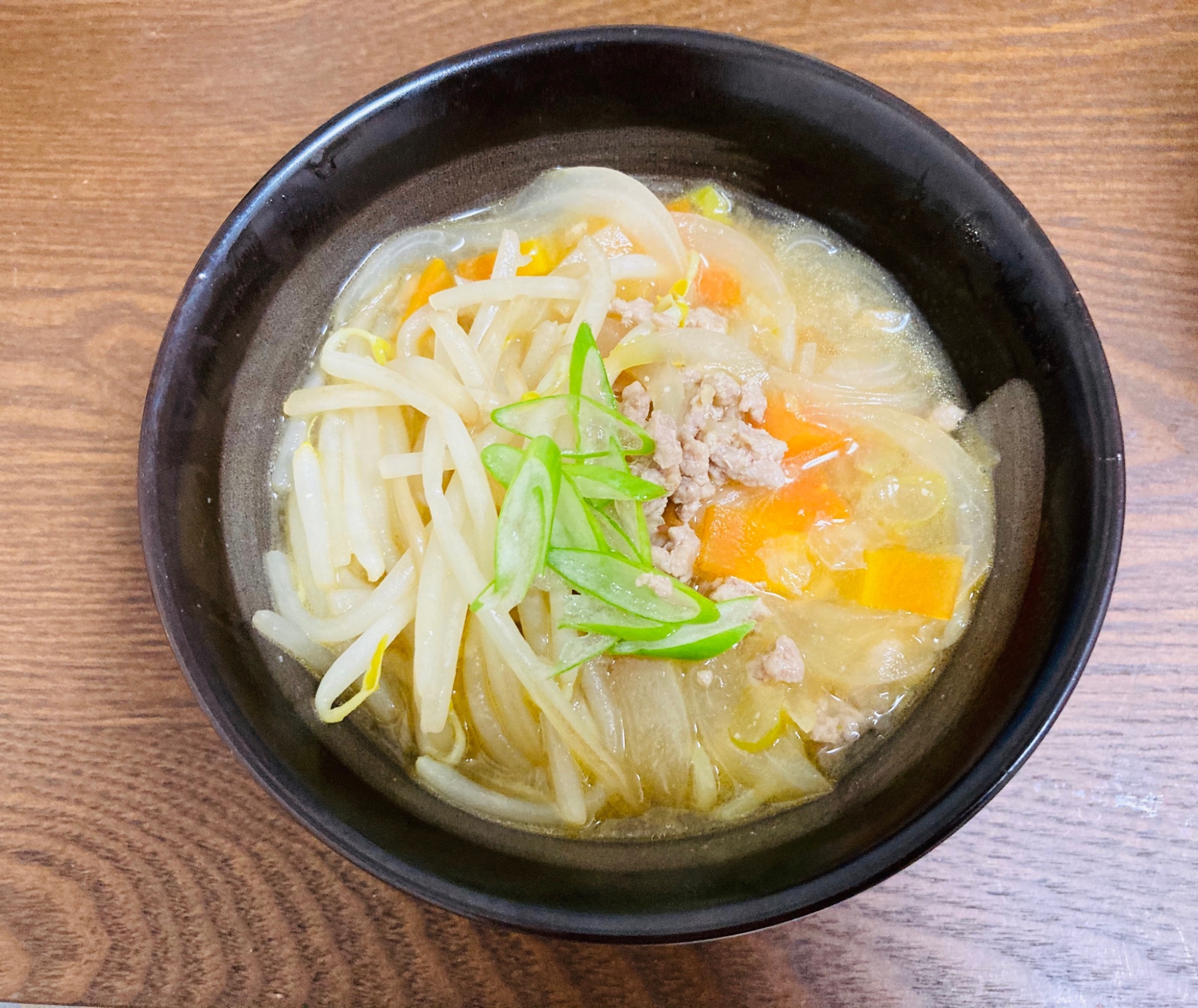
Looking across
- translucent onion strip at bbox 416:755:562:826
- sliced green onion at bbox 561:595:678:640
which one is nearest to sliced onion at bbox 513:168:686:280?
sliced green onion at bbox 561:595:678:640

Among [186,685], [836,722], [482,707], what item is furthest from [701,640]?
[186,685]

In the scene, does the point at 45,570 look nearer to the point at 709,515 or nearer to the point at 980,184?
the point at 709,515

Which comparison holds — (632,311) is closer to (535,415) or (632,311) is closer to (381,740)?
(535,415)

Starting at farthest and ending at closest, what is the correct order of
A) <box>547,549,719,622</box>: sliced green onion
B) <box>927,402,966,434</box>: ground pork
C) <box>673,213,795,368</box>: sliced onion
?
<box>673,213,795,368</box>: sliced onion, <box>927,402,966,434</box>: ground pork, <box>547,549,719,622</box>: sliced green onion

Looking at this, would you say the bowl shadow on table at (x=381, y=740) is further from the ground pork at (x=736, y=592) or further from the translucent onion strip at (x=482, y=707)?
the ground pork at (x=736, y=592)

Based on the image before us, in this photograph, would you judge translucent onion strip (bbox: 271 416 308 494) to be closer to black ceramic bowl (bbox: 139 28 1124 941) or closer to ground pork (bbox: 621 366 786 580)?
black ceramic bowl (bbox: 139 28 1124 941)

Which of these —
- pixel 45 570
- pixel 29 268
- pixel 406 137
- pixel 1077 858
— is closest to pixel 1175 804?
pixel 1077 858
